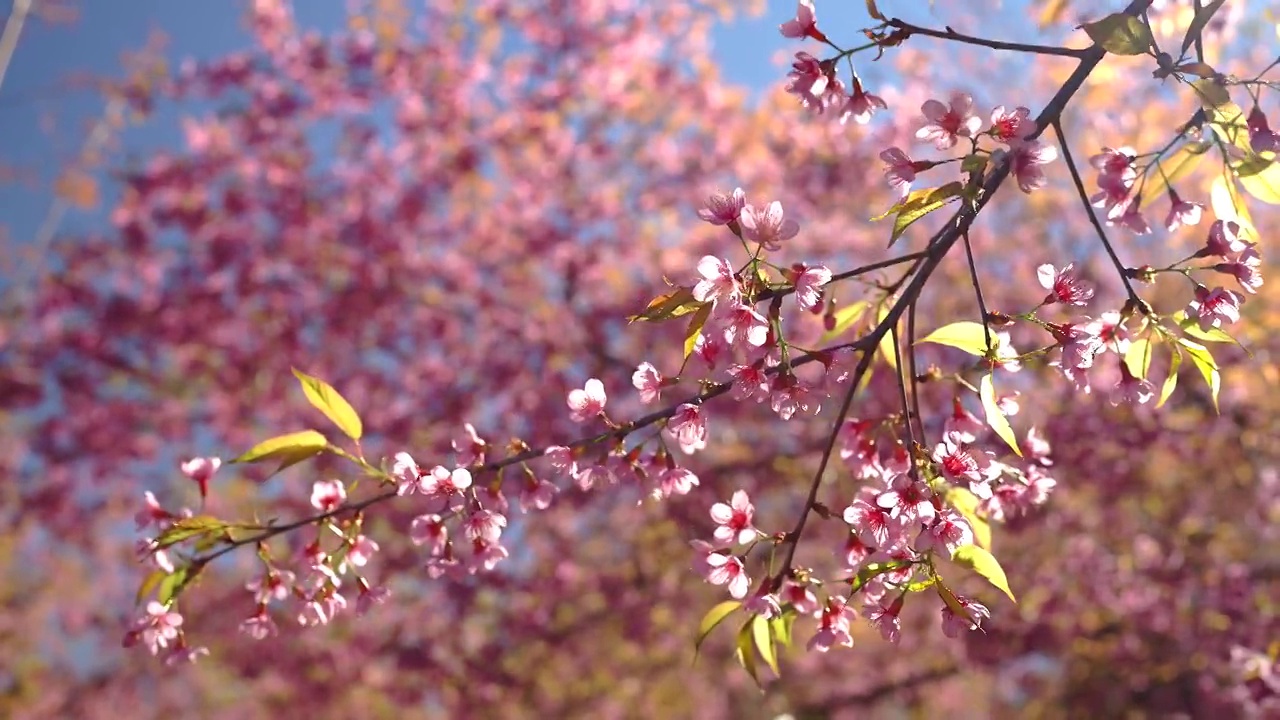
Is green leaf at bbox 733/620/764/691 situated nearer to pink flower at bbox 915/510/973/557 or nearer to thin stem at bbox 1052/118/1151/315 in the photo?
pink flower at bbox 915/510/973/557

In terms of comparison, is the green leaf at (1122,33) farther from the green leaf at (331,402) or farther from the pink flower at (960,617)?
the green leaf at (331,402)

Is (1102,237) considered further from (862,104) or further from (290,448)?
(290,448)

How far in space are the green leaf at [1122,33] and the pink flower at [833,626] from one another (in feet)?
2.81

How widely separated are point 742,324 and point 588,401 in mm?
348

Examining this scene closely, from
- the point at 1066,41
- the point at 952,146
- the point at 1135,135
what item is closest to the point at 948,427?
the point at 952,146

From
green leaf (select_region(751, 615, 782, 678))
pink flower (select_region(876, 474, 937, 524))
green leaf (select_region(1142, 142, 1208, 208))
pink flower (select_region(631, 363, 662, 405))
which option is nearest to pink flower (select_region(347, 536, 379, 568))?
pink flower (select_region(631, 363, 662, 405))

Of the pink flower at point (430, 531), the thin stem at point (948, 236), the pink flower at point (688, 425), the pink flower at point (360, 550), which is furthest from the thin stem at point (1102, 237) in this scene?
the pink flower at point (360, 550)

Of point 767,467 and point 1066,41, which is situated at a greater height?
point 1066,41

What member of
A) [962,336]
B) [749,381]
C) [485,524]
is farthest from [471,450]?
[962,336]

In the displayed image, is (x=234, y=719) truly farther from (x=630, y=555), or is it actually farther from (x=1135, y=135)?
(x=1135, y=135)

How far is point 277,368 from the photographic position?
727 centimetres

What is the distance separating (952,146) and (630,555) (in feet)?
19.5

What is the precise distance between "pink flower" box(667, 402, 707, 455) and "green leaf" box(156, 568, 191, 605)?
860 mm

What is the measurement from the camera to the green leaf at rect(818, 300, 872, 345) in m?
1.81
